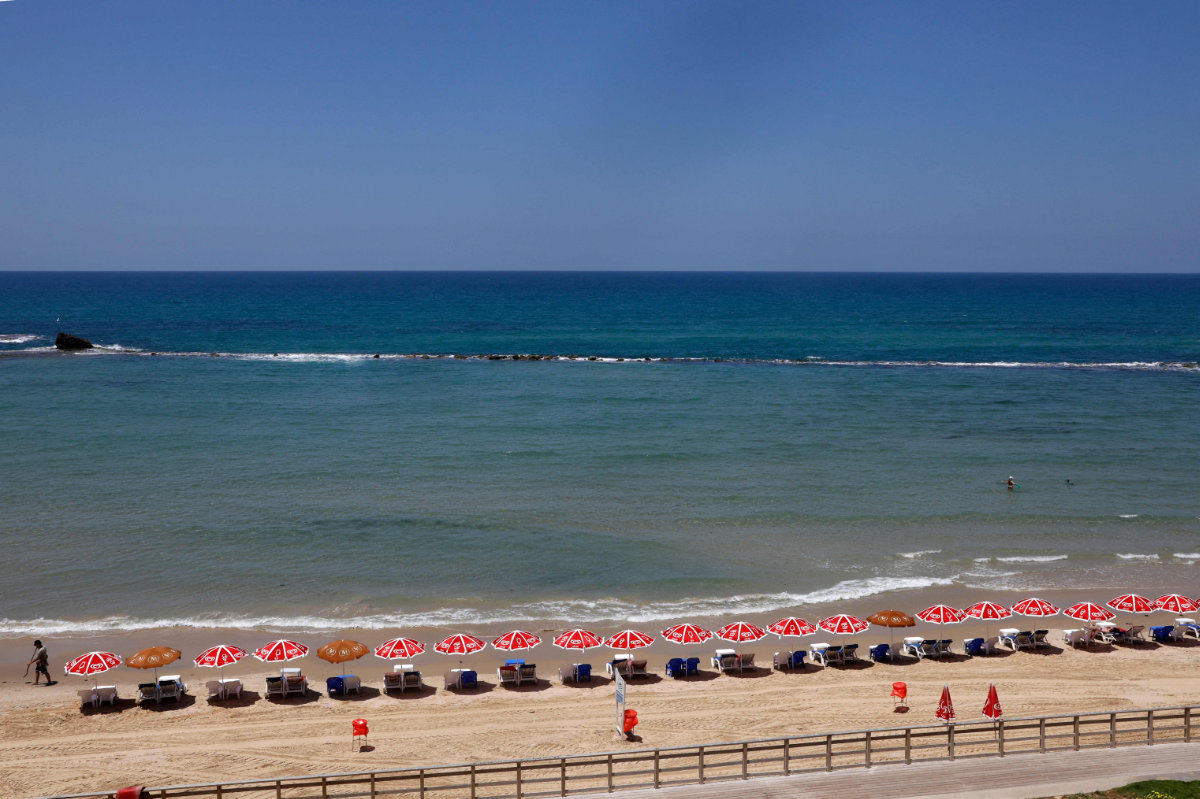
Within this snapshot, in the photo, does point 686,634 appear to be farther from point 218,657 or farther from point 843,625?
point 218,657

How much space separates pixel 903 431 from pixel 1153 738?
1130 inches

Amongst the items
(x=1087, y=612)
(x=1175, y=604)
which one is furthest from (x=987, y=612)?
(x=1175, y=604)

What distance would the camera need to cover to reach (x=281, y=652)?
61.2 feet

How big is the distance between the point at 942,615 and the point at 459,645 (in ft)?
37.3

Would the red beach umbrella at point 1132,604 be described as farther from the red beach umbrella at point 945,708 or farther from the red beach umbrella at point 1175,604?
the red beach umbrella at point 945,708

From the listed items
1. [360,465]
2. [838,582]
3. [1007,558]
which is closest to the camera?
[838,582]

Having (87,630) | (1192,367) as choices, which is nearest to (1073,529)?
(87,630)

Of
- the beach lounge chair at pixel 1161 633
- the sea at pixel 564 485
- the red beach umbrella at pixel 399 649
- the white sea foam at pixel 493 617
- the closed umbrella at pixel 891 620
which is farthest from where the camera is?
the sea at pixel 564 485

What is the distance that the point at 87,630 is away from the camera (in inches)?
842

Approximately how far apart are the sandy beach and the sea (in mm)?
2351

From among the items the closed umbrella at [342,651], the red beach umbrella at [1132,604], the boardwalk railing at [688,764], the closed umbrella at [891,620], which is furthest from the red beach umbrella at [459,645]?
the red beach umbrella at [1132,604]

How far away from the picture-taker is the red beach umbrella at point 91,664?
17891 millimetres

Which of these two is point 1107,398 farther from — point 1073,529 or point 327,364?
point 327,364

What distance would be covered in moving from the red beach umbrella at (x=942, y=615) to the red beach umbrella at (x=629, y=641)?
680 cm
